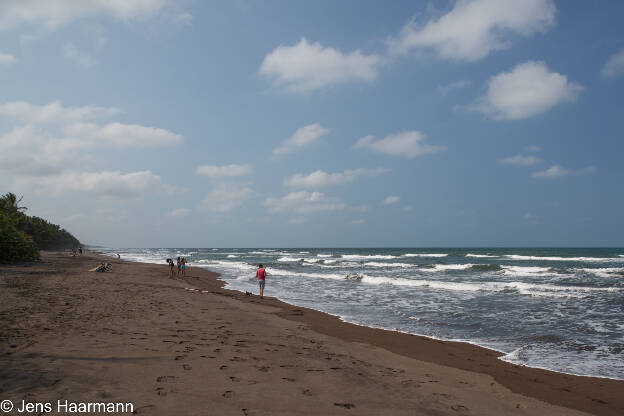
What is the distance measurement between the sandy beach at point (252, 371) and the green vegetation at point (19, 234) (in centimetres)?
1924

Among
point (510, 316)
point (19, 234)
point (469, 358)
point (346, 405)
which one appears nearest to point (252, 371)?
point (346, 405)

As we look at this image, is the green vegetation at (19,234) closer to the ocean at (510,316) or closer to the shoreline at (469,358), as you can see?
the ocean at (510,316)

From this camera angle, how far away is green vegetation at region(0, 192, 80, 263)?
2406 centimetres

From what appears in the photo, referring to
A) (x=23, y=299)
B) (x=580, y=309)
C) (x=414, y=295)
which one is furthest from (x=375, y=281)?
(x=23, y=299)

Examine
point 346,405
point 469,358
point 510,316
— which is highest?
point 346,405

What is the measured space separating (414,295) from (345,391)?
47.9 feet

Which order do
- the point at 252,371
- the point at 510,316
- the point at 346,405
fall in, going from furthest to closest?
the point at 510,316, the point at 252,371, the point at 346,405

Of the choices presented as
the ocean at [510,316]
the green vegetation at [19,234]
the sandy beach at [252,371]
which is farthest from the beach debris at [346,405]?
the green vegetation at [19,234]

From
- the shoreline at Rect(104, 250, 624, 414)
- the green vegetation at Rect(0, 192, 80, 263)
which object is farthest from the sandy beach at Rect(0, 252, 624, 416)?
the green vegetation at Rect(0, 192, 80, 263)

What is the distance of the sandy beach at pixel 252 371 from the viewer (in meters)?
4.11

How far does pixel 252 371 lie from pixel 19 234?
2998 cm

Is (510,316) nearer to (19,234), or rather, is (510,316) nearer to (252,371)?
(252,371)

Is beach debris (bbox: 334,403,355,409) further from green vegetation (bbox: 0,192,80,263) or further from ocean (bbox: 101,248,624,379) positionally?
green vegetation (bbox: 0,192,80,263)

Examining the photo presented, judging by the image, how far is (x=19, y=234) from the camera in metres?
26.5
